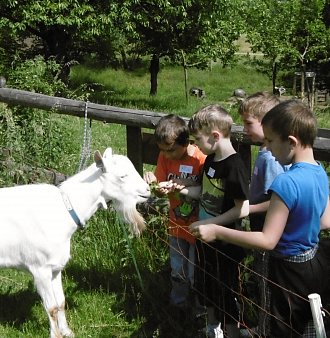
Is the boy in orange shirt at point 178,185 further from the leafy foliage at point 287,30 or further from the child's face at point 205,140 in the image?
the leafy foliage at point 287,30

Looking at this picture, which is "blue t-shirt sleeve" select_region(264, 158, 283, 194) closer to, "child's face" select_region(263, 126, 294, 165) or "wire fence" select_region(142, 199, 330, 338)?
"wire fence" select_region(142, 199, 330, 338)

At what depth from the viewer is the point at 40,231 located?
→ 4.06 metres

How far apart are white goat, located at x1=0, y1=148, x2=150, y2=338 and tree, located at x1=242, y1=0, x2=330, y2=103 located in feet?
83.9

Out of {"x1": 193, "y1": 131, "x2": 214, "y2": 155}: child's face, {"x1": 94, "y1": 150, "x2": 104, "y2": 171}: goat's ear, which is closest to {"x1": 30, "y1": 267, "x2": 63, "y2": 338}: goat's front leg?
{"x1": 94, "y1": 150, "x2": 104, "y2": 171}: goat's ear

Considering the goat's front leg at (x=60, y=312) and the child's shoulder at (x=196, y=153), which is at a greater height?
the child's shoulder at (x=196, y=153)

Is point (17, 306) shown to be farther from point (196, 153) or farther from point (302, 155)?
point (302, 155)

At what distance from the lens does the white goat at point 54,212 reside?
13.3 feet

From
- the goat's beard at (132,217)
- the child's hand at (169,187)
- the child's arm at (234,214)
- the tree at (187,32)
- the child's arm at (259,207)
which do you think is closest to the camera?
the child's arm at (234,214)

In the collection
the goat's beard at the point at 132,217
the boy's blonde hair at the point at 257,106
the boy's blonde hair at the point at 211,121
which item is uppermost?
the boy's blonde hair at the point at 257,106

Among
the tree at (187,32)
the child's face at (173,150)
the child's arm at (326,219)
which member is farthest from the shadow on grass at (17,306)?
the tree at (187,32)

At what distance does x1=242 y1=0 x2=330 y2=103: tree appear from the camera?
29062mm

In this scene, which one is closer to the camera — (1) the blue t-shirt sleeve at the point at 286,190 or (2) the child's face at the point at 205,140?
(1) the blue t-shirt sleeve at the point at 286,190

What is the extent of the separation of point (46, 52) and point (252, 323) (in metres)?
23.5

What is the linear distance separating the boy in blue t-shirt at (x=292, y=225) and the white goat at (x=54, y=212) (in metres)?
1.14
